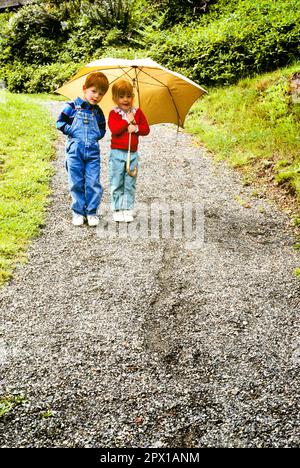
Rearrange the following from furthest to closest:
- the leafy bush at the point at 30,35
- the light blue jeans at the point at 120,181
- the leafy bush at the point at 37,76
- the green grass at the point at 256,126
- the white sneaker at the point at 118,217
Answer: the leafy bush at the point at 30,35
the leafy bush at the point at 37,76
the green grass at the point at 256,126
the white sneaker at the point at 118,217
the light blue jeans at the point at 120,181

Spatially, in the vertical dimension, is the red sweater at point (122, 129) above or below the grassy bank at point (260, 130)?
above

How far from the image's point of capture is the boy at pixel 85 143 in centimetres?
551

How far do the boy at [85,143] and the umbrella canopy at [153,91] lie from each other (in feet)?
0.84

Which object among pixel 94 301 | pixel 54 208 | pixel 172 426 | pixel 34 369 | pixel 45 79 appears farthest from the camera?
pixel 45 79

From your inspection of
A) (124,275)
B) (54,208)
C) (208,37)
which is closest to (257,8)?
(208,37)

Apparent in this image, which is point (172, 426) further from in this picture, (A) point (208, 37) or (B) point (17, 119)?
(A) point (208, 37)

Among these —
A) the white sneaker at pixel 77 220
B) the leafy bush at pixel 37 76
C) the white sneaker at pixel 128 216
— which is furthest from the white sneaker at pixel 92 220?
the leafy bush at pixel 37 76

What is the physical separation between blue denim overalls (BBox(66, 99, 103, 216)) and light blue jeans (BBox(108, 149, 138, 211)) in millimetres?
199

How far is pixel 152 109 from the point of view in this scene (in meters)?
6.05

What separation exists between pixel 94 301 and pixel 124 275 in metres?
0.59

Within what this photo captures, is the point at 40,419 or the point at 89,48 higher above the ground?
the point at 89,48

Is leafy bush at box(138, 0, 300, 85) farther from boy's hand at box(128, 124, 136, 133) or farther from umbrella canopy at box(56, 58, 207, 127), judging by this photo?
boy's hand at box(128, 124, 136, 133)

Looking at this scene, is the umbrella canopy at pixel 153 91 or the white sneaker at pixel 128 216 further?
the white sneaker at pixel 128 216

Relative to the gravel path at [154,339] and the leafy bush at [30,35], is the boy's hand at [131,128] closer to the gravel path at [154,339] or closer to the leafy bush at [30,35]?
the gravel path at [154,339]
